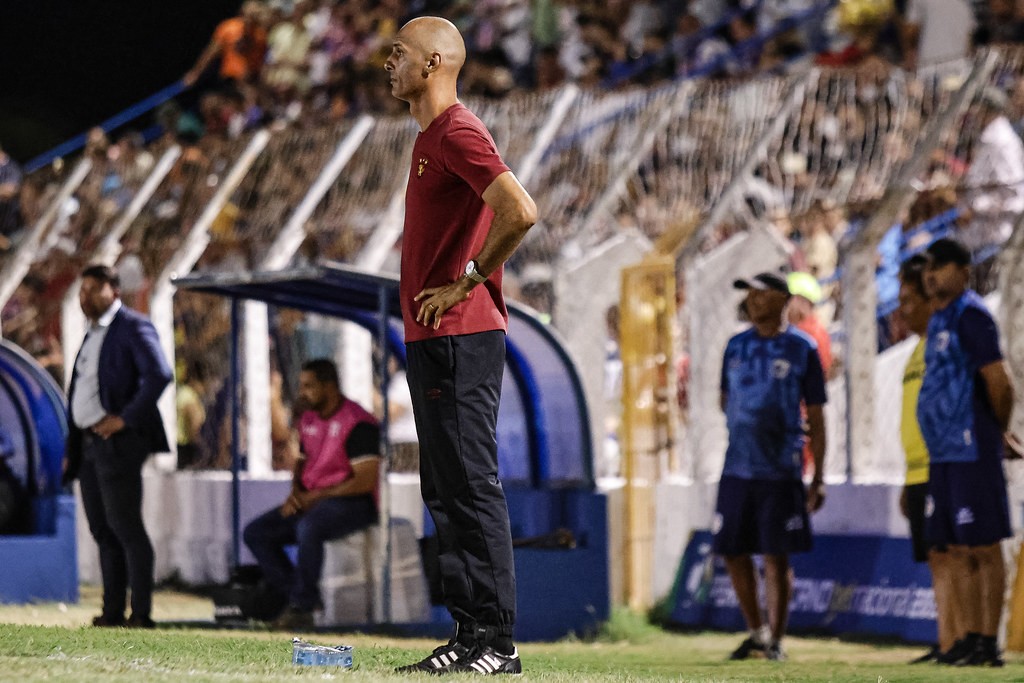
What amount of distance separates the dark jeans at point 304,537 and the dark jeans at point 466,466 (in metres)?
4.13

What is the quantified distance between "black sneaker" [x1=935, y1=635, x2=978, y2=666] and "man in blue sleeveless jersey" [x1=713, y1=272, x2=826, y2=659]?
81 cm

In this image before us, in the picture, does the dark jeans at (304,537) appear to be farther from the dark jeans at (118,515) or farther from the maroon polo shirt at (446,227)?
the maroon polo shirt at (446,227)

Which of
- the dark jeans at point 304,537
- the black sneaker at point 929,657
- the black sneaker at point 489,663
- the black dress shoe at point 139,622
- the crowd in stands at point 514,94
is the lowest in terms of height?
the black sneaker at point 929,657

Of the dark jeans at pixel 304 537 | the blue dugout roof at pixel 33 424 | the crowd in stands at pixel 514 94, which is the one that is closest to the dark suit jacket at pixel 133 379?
the dark jeans at pixel 304 537

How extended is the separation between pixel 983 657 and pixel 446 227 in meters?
3.75

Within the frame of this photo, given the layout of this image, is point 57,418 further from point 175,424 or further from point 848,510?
point 848,510

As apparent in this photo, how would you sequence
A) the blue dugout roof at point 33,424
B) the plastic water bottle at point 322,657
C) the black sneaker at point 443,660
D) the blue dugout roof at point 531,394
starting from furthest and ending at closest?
1. the blue dugout roof at point 33,424
2. the blue dugout roof at point 531,394
3. the plastic water bottle at point 322,657
4. the black sneaker at point 443,660

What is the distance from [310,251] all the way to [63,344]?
7.21 ft

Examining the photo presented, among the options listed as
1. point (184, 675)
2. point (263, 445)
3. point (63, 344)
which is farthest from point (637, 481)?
point (184, 675)

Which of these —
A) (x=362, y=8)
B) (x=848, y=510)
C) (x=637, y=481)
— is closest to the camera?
(x=848, y=510)

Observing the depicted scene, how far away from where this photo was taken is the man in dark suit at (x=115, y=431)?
27.7ft

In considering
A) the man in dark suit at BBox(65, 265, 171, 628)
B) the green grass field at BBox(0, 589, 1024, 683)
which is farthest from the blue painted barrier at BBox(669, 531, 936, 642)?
the man in dark suit at BBox(65, 265, 171, 628)

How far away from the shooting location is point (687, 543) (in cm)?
1049

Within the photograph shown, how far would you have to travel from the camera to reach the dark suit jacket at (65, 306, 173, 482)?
8.44 meters
